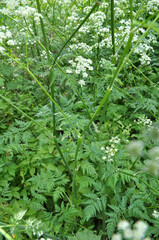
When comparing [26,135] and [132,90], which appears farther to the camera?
[132,90]

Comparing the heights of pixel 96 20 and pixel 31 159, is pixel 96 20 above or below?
above

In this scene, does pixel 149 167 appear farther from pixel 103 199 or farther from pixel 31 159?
pixel 31 159

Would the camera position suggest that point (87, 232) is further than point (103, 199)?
No

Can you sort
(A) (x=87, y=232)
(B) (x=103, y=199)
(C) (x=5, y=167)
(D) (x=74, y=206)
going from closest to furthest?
(A) (x=87, y=232) < (B) (x=103, y=199) < (D) (x=74, y=206) < (C) (x=5, y=167)

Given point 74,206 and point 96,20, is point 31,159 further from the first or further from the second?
point 96,20

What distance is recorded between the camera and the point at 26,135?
2473mm

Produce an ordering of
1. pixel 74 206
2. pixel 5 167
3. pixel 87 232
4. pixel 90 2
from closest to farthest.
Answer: pixel 87 232 < pixel 74 206 < pixel 5 167 < pixel 90 2

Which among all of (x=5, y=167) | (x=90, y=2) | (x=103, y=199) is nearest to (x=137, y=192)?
(x=103, y=199)

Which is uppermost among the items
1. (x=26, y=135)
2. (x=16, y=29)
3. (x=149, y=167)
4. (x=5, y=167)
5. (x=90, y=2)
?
(x=90, y=2)

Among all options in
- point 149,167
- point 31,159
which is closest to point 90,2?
point 31,159

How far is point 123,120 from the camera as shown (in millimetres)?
3406

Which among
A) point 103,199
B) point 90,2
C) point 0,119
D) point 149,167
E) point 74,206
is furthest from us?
point 90,2

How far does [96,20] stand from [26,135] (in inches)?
78.9

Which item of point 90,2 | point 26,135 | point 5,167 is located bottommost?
point 5,167
